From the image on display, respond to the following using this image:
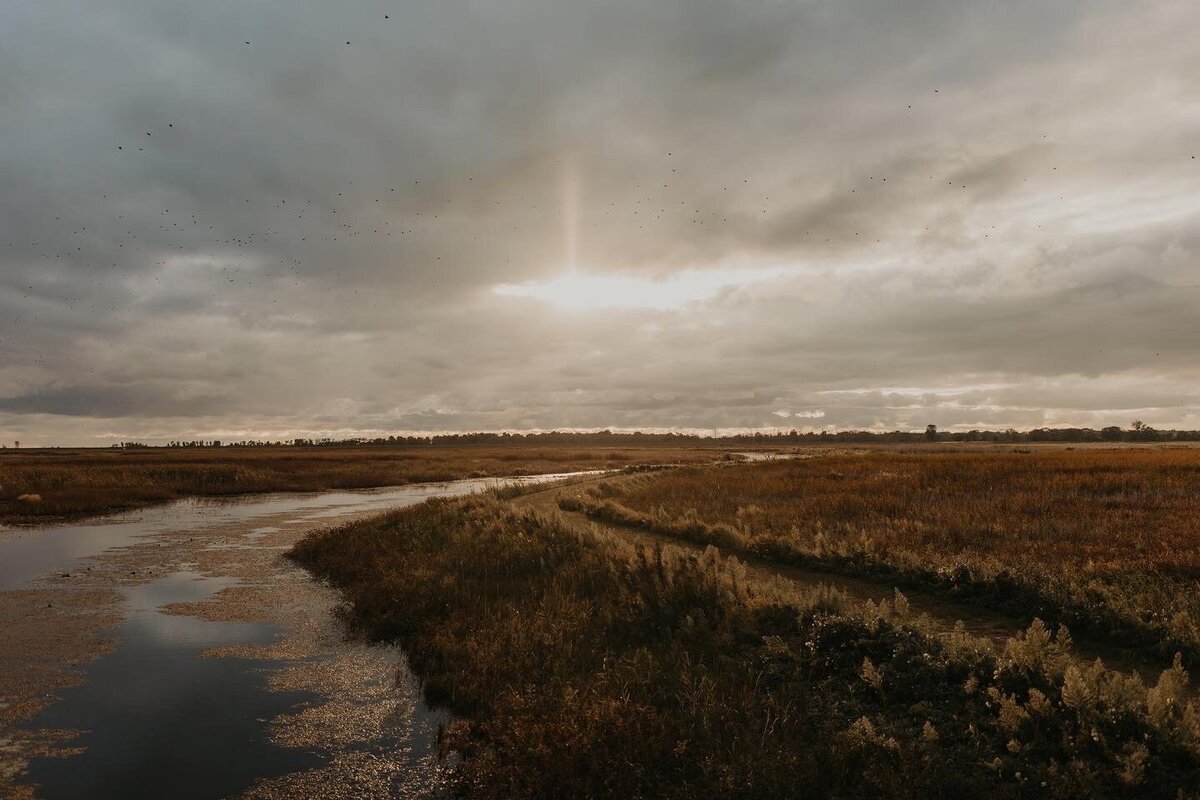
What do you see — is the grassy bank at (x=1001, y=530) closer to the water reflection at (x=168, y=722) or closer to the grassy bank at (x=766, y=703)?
the grassy bank at (x=766, y=703)

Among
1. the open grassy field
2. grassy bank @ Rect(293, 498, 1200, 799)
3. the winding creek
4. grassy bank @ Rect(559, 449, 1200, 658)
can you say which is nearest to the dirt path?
grassy bank @ Rect(559, 449, 1200, 658)

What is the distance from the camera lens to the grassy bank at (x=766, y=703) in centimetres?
605

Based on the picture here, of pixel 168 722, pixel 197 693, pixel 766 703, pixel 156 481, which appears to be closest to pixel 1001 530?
pixel 766 703

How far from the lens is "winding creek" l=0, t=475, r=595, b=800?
7848 mm

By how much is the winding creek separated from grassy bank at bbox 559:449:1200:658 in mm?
9698

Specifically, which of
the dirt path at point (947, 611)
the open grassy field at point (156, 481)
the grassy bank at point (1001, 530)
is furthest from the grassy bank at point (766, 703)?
the open grassy field at point (156, 481)

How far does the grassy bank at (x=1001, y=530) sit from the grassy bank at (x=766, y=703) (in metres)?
2.51

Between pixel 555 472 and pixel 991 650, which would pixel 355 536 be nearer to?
pixel 991 650

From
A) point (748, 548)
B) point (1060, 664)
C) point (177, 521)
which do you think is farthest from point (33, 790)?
point (177, 521)

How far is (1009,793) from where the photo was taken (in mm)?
5691

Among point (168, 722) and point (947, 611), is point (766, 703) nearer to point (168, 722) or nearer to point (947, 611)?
point (947, 611)

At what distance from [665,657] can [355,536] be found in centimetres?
1763

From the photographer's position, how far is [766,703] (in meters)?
7.90

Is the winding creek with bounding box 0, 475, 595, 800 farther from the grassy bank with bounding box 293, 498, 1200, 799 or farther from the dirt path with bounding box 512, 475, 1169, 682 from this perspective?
the dirt path with bounding box 512, 475, 1169, 682
